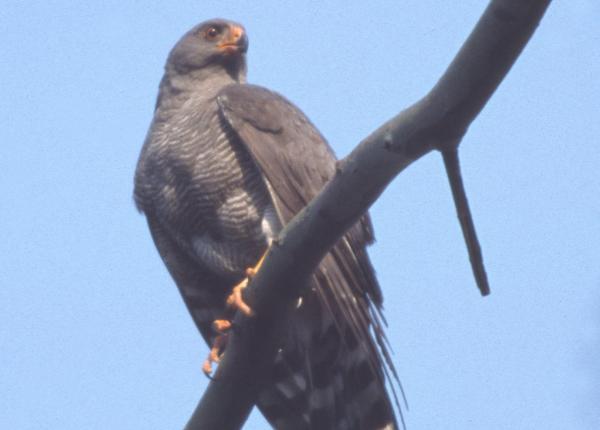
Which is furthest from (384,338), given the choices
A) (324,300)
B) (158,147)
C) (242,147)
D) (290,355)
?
(158,147)

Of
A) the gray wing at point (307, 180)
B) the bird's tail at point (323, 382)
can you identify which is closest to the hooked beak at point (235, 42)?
the gray wing at point (307, 180)

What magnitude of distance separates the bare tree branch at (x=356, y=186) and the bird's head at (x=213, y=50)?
9.27 feet

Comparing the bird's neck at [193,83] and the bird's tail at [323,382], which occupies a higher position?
the bird's neck at [193,83]

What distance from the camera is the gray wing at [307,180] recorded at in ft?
19.3

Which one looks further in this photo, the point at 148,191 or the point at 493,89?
the point at 148,191

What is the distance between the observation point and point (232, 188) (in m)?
6.50

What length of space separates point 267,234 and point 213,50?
177 centimetres

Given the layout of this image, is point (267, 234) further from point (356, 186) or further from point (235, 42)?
point (356, 186)

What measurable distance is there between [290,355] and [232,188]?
0.91 meters

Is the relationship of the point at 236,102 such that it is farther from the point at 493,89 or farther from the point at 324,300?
the point at 493,89

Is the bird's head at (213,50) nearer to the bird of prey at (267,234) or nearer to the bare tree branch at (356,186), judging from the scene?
the bird of prey at (267,234)

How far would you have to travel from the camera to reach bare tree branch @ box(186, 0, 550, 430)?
3.86m

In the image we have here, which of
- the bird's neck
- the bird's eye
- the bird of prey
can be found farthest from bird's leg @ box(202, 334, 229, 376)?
the bird's eye

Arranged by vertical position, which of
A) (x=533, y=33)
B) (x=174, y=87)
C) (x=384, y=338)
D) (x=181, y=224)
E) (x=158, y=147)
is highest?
→ (x=174, y=87)
